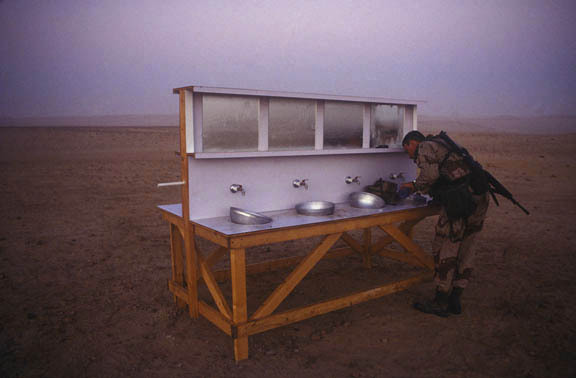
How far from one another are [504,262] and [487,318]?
2169 mm

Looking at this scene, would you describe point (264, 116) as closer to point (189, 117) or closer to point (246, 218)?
point (189, 117)

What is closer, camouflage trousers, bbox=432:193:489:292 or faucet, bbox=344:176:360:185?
camouflage trousers, bbox=432:193:489:292

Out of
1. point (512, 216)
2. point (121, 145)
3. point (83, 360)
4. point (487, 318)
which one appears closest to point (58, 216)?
point (83, 360)

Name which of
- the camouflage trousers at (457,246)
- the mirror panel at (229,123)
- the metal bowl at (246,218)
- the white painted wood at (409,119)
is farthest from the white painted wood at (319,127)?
the camouflage trousers at (457,246)

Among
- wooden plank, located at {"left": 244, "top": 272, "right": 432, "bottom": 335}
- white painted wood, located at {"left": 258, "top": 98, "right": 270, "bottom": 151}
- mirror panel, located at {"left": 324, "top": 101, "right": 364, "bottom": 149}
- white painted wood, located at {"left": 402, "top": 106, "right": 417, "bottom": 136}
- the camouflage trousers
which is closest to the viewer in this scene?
wooden plank, located at {"left": 244, "top": 272, "right": 432, "bottom": 335}

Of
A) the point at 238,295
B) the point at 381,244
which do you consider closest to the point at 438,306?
the point at 381,244

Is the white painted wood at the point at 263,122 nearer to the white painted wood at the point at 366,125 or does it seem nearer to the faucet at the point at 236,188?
the faucet at the point at 236,188

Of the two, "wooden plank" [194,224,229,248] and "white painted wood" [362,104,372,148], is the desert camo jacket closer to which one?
"white painted wood" [362,104,372,148]

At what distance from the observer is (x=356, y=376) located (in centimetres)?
363

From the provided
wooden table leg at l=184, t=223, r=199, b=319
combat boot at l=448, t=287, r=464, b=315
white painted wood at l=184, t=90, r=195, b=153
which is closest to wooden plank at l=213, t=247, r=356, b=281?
wooden table leg at l=184, t=223, r=199, b=319

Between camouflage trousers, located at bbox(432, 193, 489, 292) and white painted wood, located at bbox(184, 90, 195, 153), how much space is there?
290 cm

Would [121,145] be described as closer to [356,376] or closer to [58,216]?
[58,216]

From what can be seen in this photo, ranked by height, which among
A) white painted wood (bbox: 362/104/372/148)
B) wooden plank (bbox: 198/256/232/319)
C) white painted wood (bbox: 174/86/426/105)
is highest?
white painted wood (bbox: 174/86/426/105)

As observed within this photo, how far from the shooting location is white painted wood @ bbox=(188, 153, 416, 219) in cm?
423
